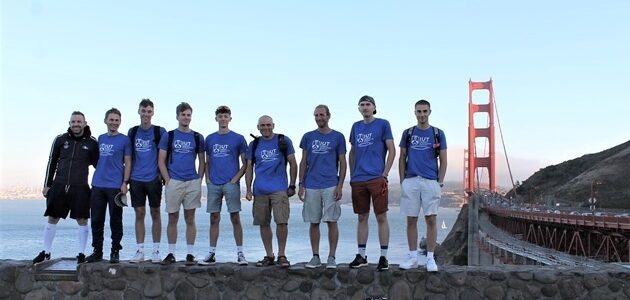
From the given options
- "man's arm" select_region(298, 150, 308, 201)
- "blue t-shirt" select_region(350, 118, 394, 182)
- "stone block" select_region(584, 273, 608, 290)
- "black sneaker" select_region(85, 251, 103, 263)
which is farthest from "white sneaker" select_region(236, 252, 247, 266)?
"stone block" select_region(584, 273, 608, 290)

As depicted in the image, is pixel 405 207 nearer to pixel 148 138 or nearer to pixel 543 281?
pixel 543 281

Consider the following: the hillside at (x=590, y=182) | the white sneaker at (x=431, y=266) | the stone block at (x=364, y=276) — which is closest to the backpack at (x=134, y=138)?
the stone block at (x=364, y=276)

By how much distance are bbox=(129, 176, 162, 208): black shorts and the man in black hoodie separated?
0.59 m

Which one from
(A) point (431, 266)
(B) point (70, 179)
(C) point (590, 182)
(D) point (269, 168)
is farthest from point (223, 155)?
(C) point (590, 182)

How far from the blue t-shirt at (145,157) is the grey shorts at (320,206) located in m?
1.55

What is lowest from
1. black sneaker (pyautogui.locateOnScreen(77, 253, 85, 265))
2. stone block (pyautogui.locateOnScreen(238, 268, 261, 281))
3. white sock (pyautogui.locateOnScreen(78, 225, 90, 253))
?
stone block (pyautogui.locateOnScreen(238, 268, 261, 281))

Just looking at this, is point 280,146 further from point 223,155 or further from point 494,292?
point 494,292

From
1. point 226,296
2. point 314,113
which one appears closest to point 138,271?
point 226,296

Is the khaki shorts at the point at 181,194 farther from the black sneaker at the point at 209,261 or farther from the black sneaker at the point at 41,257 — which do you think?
the black sneaker at the point at 41,257

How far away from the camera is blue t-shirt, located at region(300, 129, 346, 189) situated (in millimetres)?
5598

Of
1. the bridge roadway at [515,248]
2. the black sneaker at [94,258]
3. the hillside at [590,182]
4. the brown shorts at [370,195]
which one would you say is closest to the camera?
the brown shorts at [370,195]

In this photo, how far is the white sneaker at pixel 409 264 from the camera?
18.1ft

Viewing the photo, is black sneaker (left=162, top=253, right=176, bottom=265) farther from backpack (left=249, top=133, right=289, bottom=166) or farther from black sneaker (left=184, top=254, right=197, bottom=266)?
backpack (left=249, top=133, right=289, bottom=166)

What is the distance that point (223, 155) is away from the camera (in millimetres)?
5727
